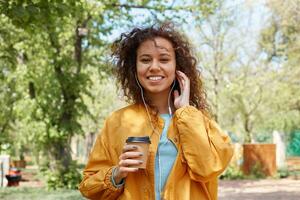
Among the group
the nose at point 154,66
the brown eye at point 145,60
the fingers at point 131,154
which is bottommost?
the fingers at point 131,154

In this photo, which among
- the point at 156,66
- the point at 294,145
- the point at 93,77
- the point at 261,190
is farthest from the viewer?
the point at 294,145

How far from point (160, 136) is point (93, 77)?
51.0 feet

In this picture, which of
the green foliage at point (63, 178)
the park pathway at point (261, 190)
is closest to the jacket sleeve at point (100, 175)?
the park pathway at point (261, 190)

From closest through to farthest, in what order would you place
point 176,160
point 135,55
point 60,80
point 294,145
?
point 176,160 → point 135,55 → point 60,80 → point 294,145

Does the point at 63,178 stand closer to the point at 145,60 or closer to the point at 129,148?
the point at 145,60

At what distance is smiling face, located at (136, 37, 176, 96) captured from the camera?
7.38 ft

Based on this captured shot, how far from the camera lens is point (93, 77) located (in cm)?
1752

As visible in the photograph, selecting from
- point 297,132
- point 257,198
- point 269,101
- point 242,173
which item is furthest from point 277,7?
point 257,198

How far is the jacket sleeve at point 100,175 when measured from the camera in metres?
2.13

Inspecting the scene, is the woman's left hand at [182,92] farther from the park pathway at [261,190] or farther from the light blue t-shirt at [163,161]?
the park pathway at [261,190]

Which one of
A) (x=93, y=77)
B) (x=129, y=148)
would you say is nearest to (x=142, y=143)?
(x=129, y=148)

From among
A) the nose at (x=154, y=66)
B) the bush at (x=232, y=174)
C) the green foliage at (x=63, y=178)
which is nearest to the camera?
the nose at (x=154, y=66)

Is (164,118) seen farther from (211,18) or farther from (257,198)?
(211,18)

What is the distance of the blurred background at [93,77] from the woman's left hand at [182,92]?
3.57 metres
